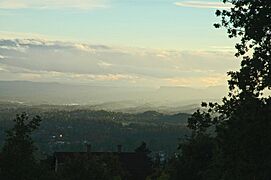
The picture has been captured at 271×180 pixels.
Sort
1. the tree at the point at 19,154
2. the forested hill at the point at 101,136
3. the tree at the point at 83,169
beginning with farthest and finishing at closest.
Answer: the forested hill at the point at 101,136
the tree at the point at 83,169
the tree at the point at 19,154

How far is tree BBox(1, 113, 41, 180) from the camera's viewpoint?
70.9 ft

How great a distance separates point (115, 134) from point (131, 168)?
103 m

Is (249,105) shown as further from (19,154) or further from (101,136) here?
(101,136)

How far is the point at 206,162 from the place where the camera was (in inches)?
1091

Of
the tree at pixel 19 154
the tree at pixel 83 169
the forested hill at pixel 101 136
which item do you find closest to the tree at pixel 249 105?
the tree at pixel 19 154

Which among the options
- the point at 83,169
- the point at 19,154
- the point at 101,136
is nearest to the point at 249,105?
the point at 19,154

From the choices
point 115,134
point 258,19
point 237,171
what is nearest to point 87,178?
point 237,171

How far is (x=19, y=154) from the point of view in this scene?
71.6ft

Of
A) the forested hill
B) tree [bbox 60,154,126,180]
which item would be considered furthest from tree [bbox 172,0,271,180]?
the forested hill

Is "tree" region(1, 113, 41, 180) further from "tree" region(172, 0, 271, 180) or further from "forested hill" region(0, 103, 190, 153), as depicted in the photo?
"forested hill" region(0, 103, 190, 153)

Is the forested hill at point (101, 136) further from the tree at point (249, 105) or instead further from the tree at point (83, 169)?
the tree at point (249, 105)

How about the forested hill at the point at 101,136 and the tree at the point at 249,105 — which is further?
the forested hill at the point at 101,136

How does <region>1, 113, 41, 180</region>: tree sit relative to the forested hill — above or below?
below

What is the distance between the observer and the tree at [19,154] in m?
21.6
